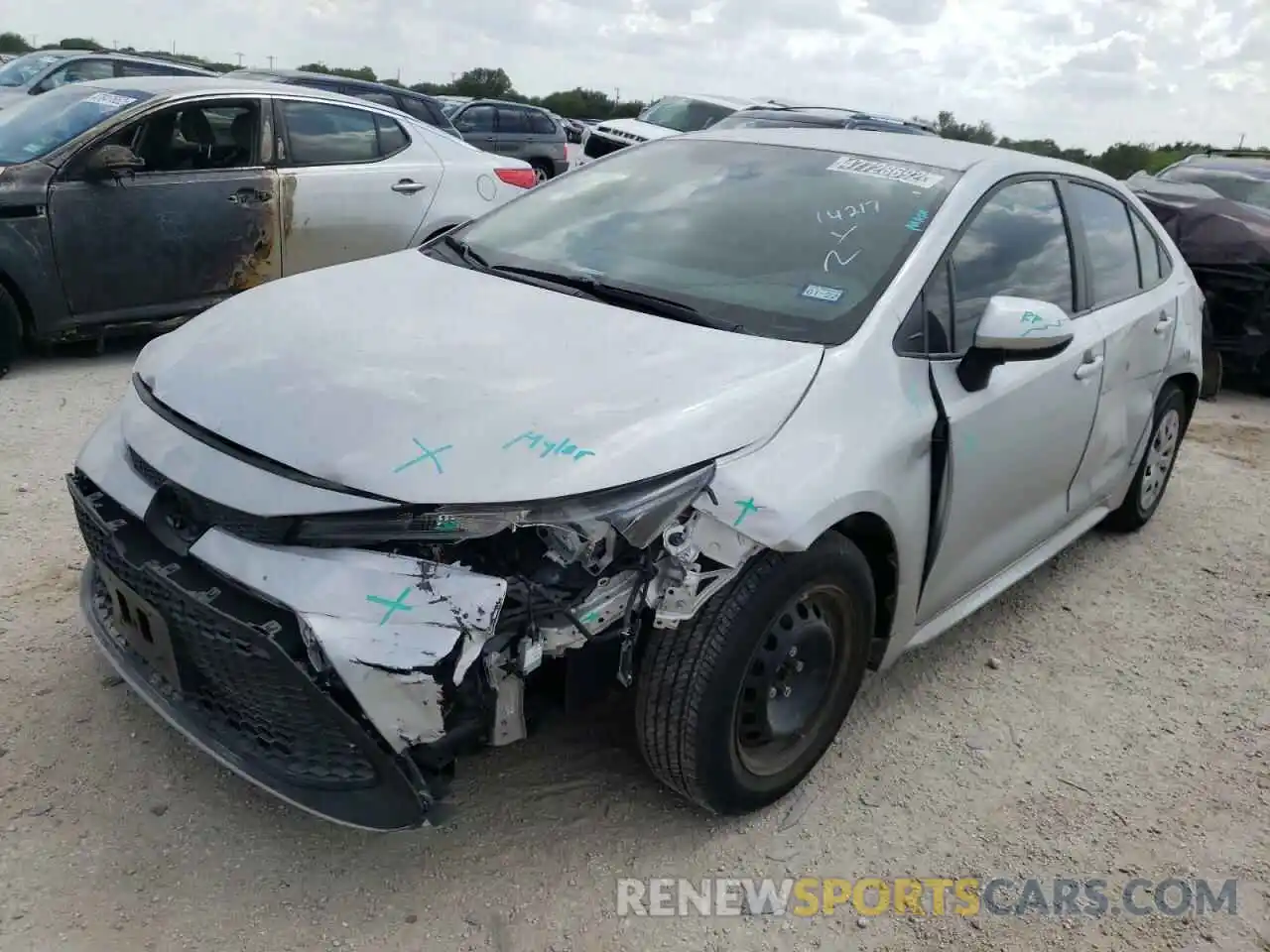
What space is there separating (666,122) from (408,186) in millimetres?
8972

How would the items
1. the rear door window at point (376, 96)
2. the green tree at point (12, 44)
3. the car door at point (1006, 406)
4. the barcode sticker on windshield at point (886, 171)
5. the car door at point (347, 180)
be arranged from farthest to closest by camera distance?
the green tree at point (12, 44) → the rear door window at point (376, 96) → the car door at point (347, 180) → the barcode sticker on windshield at point (886, 171) → the car door at point (1006, 406)

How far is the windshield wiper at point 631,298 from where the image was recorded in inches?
107

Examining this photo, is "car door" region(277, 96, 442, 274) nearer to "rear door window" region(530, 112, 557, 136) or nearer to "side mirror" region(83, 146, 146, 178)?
"side mirror" region(83, 146, 146, 178)

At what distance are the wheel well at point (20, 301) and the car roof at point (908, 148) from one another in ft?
11.6

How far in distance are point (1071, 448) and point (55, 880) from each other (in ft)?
10.3

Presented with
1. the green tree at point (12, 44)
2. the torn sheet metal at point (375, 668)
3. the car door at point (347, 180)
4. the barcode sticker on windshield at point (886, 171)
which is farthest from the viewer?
the green tree at point (12, 44)

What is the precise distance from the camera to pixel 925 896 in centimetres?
251

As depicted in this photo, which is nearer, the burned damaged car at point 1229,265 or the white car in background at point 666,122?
the burned damaged car at point 1229,265

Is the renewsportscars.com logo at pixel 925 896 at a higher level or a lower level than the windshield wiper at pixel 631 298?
lower

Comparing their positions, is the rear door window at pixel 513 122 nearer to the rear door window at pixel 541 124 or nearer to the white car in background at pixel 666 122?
the rear door window at pixel 541 124

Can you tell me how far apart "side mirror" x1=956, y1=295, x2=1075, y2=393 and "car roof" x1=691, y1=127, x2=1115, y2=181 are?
632mm

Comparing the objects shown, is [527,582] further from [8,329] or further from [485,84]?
[485,84]

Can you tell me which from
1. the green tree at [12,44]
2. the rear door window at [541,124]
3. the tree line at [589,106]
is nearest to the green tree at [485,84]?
the tree line at [589,106]

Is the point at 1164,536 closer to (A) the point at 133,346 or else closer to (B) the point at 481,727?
(B) the point at 481,727
